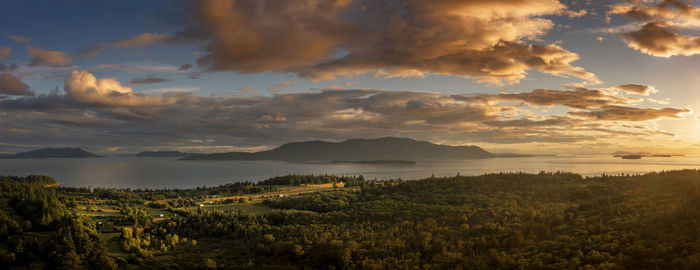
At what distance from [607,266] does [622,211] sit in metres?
29.3

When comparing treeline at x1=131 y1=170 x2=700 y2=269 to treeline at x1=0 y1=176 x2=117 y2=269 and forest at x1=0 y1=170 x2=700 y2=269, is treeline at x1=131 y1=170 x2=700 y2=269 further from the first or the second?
treeline at x1=0 y1=176 x2=117 y2=269

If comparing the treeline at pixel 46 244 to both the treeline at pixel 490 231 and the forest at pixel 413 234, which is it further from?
the treeline at pixel 490 231

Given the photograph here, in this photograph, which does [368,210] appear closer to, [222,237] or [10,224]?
[222,237]

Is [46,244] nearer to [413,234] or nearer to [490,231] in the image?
[413,234]

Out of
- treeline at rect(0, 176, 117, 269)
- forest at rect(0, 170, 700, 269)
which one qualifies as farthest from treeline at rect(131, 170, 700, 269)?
treeline at rect(0, 176, 117, 269)

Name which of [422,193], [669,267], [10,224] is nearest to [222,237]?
[10,224]

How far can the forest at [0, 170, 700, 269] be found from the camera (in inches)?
1590

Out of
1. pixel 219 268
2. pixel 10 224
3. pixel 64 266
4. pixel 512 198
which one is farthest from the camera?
pixel 512 198

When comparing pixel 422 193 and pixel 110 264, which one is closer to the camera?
pixel 110 264

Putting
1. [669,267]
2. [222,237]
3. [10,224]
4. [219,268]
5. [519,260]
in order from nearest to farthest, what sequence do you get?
[669,267] < [519,260] < [219,268] < [10,224] < [222,237]

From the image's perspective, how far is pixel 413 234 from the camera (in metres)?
69.3

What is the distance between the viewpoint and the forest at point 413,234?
40.4 meters

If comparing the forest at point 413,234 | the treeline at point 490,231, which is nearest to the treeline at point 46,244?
the forest at point 413,234

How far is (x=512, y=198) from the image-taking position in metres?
106
